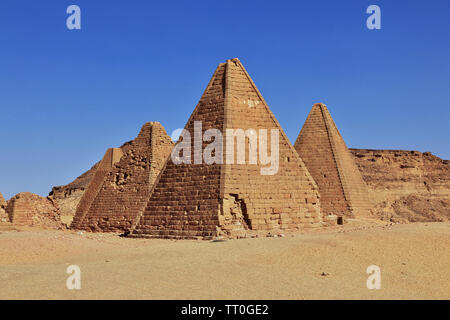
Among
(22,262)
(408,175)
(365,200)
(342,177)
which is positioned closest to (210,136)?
(22,262)

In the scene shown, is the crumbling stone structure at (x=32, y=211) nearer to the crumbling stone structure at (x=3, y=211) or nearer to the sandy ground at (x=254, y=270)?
the crumbling stone structure at (x=3, y=211)

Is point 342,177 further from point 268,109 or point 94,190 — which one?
point 94,190

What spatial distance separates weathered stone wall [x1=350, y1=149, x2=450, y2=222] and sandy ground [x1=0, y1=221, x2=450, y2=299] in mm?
24700

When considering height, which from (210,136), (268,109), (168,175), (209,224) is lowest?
(209,224)

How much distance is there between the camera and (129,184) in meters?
19.9

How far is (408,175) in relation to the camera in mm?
38219

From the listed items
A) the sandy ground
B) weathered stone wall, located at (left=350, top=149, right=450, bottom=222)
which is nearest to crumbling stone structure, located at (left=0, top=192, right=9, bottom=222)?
the sandy ground

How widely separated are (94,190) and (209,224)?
1272 cm

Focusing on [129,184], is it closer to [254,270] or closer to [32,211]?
[32,211]

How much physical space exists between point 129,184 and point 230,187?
8.98 meters

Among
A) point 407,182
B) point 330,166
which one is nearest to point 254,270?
point 330,166

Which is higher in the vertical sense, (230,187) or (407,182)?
(407,182)

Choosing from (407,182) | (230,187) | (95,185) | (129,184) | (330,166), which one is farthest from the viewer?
(407,182)

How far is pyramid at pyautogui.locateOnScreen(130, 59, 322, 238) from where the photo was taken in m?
11.9
